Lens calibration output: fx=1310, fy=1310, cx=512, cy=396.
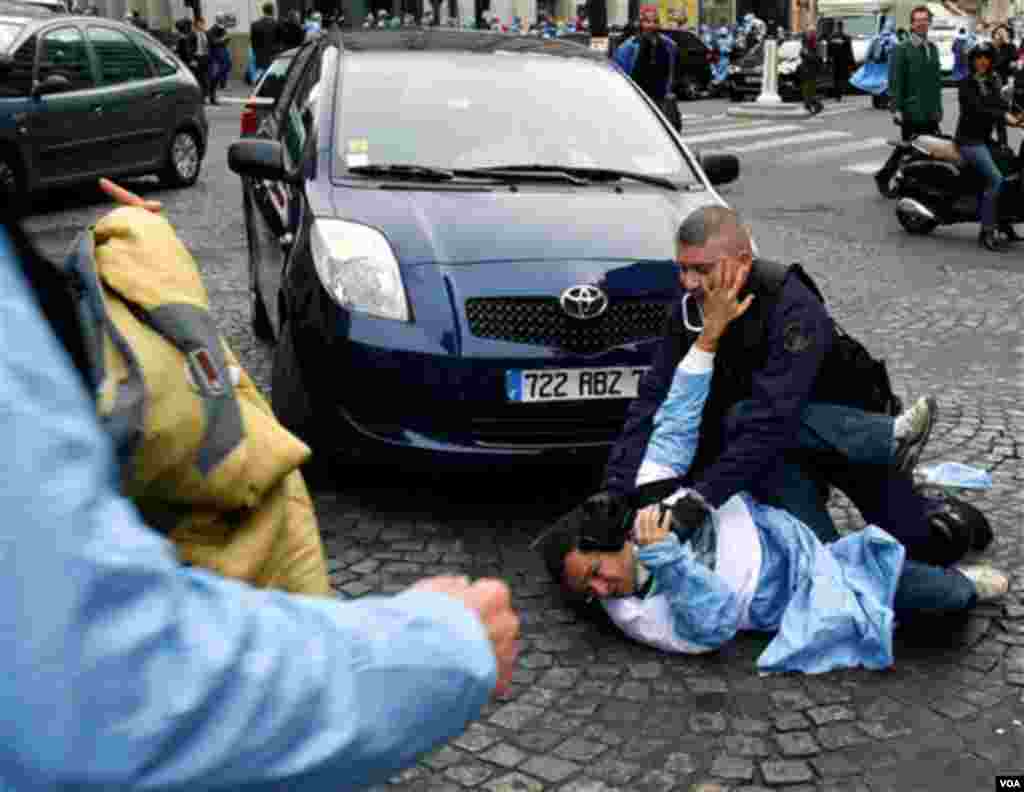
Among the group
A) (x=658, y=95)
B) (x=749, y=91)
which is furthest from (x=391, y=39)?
(x=749, y=91)

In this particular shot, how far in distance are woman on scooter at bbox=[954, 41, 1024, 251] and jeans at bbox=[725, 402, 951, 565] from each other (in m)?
6.82

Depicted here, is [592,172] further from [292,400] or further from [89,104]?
[89,104]

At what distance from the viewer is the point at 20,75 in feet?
35.3

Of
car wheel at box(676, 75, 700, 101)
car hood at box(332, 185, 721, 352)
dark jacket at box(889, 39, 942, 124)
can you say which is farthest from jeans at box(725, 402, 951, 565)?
car wheel at box(676, 75, 700, 101)

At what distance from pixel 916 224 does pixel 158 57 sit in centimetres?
714

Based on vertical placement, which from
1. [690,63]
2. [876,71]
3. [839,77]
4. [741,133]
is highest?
[876,71]

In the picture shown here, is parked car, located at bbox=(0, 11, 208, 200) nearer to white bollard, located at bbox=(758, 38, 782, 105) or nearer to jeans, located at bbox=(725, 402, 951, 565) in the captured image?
jeans, located at bbox=(725, 402, 951, 565)

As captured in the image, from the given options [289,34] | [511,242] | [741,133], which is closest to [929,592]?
[511,242]

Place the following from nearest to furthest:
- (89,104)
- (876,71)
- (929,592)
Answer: (929,592) < (89,104) < (876,71)

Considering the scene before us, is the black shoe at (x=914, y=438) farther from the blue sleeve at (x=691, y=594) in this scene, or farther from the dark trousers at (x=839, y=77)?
the dark trousers at (x=839, y=77)

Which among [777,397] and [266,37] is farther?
[266,37]

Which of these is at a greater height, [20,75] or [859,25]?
[20,75]

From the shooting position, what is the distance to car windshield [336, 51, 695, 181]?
203 inches

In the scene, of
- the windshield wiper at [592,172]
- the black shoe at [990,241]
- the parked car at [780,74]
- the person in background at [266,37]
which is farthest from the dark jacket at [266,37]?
the windshield wiper at [592,172]
